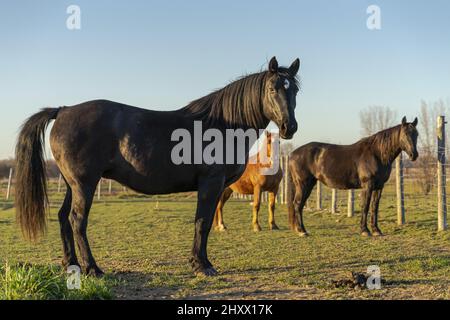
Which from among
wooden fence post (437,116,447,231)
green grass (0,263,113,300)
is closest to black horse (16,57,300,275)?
green grass (0,263,113,300)

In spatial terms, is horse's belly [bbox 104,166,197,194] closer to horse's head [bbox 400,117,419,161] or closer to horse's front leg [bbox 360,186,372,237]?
horse's front leg [bbox 360,186,372,237]

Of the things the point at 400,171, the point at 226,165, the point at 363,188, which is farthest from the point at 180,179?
the point at 400,171

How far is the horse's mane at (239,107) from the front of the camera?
518 cm

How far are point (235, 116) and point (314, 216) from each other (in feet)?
32.7

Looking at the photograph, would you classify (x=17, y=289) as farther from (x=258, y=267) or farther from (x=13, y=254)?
(x=13, y=254)

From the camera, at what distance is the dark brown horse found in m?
9.11

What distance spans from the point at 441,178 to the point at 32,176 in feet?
28.5

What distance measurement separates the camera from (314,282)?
15.0ft

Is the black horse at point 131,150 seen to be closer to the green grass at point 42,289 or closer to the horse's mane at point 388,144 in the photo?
the green grass at point 42,289

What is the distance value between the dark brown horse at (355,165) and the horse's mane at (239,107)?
4.53m

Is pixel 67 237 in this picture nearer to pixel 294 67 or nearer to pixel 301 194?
pixel 294 67

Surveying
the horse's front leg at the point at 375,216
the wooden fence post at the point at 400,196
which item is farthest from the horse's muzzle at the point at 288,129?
the wooden fence post at the point at 400,196

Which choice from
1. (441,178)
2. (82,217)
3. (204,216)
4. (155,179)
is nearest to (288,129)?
(204,216)

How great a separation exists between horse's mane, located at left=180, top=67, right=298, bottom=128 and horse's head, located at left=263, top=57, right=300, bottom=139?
0.14 metres
